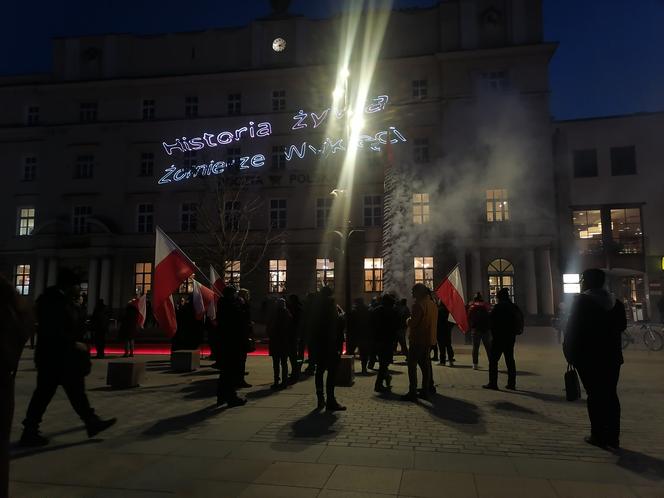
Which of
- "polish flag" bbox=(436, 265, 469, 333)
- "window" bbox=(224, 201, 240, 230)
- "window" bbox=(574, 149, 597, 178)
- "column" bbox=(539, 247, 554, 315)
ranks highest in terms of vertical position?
"window" bbox=(574, 149, 597, 178)

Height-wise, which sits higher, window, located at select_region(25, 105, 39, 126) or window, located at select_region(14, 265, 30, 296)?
window, located at select_region(25, 105, 39, 126)

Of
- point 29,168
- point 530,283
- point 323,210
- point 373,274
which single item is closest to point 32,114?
point 29,168

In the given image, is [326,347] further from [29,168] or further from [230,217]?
[29,168]

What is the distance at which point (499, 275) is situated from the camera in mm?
28516

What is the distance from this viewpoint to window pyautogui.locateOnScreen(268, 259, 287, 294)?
30844 mm

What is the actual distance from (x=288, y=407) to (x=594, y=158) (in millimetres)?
28172

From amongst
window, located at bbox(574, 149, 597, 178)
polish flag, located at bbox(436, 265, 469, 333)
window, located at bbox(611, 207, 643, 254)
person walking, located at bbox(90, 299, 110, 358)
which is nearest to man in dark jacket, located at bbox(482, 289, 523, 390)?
polish flag, located at bbox(436, 265, 469, 333)

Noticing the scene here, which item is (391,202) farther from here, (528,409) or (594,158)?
(528,409)

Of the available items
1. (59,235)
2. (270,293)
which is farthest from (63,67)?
(270,293)

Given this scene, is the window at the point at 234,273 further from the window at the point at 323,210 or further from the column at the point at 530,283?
the column at the point at 530,283

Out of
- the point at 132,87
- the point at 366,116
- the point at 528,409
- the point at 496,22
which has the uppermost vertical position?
the point at 496,22

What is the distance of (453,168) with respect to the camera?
92.8ft

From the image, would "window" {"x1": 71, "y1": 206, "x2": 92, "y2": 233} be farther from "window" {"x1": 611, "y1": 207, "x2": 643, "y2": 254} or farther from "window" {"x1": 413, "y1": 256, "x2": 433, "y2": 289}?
"window" {"x1": 611, "y1": 207, "x2": 643, "y2": 254}

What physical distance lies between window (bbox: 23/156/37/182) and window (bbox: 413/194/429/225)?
26.0 m
